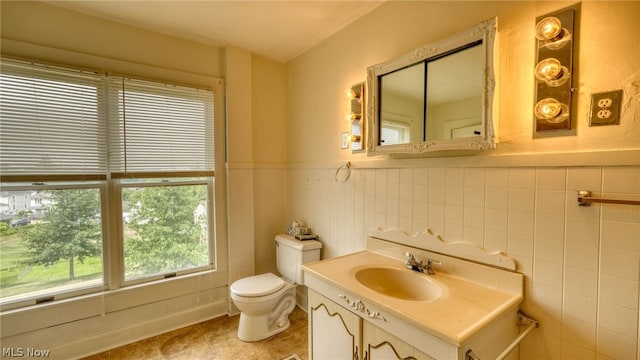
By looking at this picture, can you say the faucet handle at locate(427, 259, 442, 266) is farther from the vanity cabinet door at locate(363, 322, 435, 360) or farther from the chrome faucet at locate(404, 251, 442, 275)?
Result: the vanity cabinet door at locate(363, 322, 435, 360)

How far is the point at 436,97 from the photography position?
1.46 m

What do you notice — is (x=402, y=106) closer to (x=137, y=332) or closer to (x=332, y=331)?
(x=332, y=331)

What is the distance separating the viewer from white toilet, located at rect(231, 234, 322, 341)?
2.06 meters

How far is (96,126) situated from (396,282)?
7.79 feet

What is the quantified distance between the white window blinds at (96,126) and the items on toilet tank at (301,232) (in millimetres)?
934

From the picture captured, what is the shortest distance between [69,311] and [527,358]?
9.21 feet

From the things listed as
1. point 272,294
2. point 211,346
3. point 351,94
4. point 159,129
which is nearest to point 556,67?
point 351,94

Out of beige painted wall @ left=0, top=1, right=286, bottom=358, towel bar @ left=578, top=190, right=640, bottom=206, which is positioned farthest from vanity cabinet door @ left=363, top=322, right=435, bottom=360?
beige painted wall @ left=0, top=1, right=286, bottom=358

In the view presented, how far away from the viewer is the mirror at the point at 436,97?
1.25 metres

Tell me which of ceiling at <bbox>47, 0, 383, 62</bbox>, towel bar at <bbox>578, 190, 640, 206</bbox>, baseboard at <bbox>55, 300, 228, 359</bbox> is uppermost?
ceiling at <bbox>47, 0, 383, 62</bbox>

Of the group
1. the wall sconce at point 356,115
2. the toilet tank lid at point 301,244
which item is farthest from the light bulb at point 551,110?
the toilet tank lid at point 301,244

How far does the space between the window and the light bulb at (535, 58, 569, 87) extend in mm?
2342

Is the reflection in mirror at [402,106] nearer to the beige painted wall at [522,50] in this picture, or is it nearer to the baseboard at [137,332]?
the beige painted wall at [522,50]

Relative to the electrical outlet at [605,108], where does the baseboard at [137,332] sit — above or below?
below
